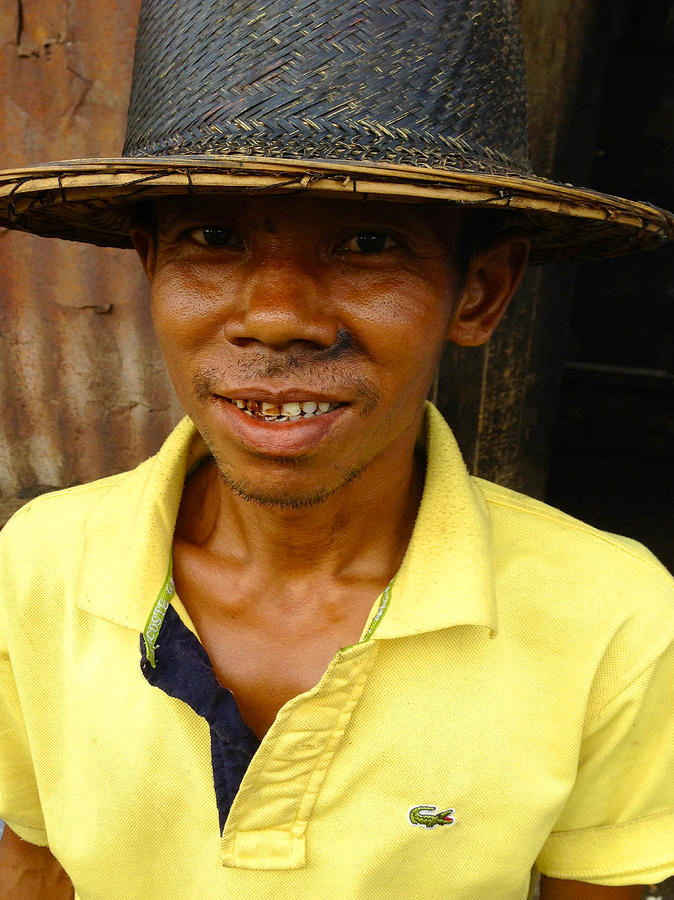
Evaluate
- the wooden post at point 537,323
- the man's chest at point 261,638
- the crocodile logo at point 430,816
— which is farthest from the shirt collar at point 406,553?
the wooden post at point 537,323

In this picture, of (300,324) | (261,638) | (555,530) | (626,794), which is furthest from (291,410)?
(626,794)

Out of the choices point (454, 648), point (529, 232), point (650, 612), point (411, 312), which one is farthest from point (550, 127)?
point (454, 648)

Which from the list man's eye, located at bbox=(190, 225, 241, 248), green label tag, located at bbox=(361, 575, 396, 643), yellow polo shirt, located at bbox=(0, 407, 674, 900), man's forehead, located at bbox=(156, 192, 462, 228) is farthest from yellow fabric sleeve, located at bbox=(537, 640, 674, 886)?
man's eye, located at bbox=(190, 225, 241, 248)

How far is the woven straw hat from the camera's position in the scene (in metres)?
0.85

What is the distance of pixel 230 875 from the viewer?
1.23 metres

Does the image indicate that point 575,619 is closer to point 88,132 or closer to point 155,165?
point 155,165

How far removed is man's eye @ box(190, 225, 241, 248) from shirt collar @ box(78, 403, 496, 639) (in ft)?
1.53

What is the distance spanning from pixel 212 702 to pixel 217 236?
29.7 inches

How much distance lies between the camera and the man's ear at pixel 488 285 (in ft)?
4.21

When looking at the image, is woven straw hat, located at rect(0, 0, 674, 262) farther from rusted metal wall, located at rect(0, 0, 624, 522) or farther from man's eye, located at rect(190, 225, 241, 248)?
rusted metal wall, located at rect(0, 0, 624, 522)

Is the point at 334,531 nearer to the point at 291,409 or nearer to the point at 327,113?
the point at 291,409

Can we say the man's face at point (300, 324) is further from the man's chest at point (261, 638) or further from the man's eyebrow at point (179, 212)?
the man's chest at point (261, 638)

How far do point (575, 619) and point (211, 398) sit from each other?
0.72 meters

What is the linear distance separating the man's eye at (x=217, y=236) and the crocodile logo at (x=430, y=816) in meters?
0.96
